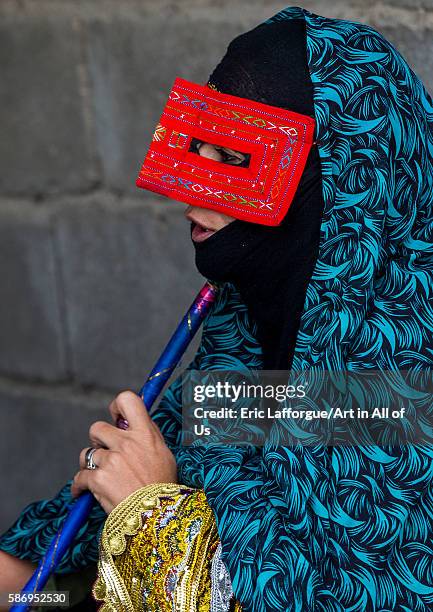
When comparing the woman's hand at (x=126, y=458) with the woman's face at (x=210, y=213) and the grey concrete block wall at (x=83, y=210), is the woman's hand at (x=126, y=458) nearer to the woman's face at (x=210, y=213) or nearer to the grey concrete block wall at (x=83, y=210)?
the woman's face at (x=210, y=213)

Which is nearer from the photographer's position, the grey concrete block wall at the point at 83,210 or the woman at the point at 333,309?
the woman at the point at 333,309

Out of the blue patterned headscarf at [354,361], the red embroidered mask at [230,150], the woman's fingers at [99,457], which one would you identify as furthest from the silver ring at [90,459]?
the red embroidered mask at [230,150]

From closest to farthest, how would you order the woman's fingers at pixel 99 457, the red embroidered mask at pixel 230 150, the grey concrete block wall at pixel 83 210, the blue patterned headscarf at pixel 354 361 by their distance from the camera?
1. the blue patterned headscarf at pixel 354 361
2. the red embroidered mask at pixel 230 150
3. the woman's fingers at pixel 99 457
4. the grey concrete block wall at pixel 83 210

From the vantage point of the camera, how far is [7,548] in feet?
7.06

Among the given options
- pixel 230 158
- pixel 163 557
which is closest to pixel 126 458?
pixel 163 557

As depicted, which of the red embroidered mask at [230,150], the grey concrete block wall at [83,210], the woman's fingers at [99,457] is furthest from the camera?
the grey concrete block wall at [83,210]

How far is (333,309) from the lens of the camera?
1.66 meters

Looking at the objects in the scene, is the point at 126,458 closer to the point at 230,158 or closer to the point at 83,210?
the point at 230,158

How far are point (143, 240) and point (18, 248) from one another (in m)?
0.62

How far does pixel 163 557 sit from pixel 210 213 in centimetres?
64

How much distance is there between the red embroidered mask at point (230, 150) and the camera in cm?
174

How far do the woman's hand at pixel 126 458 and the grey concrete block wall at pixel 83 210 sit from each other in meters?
1.19

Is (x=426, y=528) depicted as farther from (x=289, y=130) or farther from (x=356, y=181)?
(x=289, y=130)

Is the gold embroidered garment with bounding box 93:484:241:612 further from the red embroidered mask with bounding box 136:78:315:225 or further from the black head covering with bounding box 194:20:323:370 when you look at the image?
the red embroidered mask with bounding box 136:78:315:225
